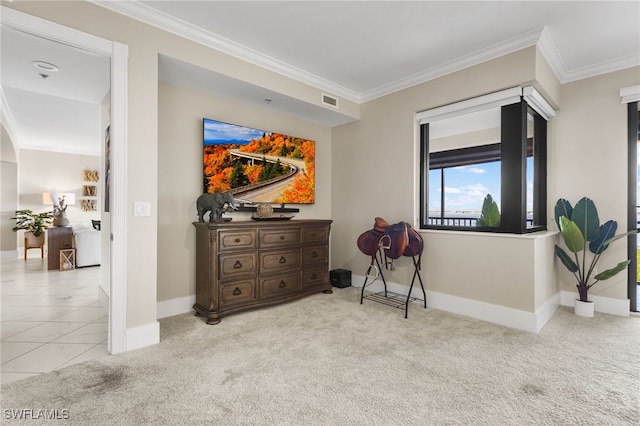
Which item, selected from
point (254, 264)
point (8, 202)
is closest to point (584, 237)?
point (254, 264)

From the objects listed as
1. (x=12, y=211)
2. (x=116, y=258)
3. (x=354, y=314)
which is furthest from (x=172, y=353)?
(x=12, y=211)

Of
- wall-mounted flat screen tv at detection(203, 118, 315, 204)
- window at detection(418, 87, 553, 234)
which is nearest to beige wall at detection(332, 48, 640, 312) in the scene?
window at detection(418, 87, 553, 234)

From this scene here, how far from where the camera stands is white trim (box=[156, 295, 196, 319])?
123 inches

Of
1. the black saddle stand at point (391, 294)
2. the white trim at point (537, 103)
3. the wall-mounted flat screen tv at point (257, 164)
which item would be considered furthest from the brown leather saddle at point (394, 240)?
the white trim at point (537, 103)

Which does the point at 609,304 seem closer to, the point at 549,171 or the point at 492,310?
the point at 492,310

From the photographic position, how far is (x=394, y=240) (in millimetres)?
3314

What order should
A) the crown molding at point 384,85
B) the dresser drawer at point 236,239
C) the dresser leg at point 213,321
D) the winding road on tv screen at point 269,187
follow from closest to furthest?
the crown molding at point 384,85
the dresser leg at point 213,321
the dresser drawer at point 236,239
the winding road on tv screen at point 269,187

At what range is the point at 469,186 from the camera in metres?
3.59

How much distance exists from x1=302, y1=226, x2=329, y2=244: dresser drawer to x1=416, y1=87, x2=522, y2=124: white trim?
184cm

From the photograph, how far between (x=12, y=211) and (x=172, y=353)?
25.6 feet

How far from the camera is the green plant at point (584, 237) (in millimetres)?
3146

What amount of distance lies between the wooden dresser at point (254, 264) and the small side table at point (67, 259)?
405 cm

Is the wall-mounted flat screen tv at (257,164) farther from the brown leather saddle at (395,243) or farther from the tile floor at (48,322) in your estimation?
the tile floor at (48,322)

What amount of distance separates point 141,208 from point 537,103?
3.98 metres
